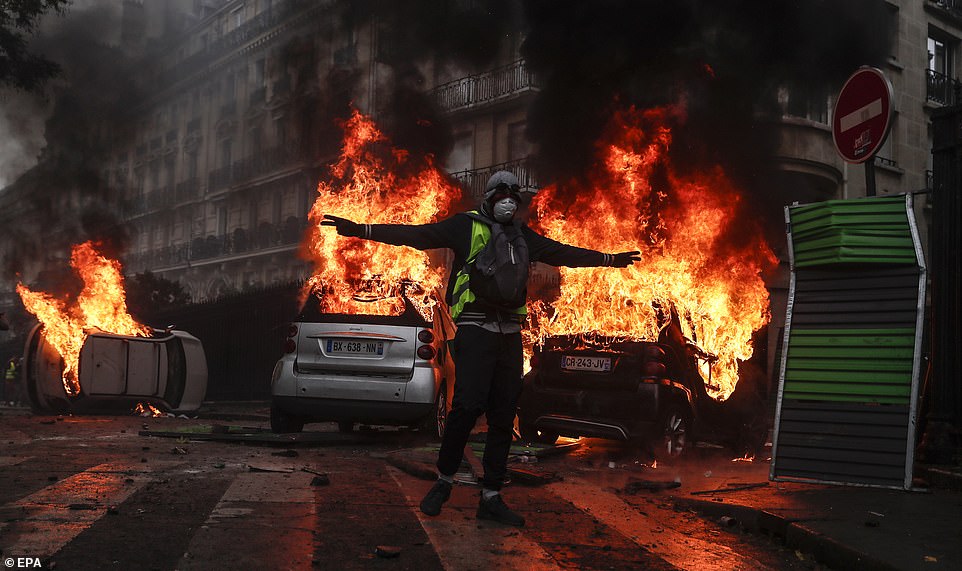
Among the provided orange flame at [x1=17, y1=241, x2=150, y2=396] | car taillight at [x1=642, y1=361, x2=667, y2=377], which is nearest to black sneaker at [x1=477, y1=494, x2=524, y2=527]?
car taillight at [x1=642, y1=361, x2=667, y2=377]

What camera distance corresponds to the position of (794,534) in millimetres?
4949

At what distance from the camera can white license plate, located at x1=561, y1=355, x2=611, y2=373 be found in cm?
884

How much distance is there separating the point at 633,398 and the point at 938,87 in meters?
22.1

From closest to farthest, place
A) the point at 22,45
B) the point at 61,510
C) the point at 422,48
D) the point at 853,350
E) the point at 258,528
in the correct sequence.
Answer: the point at 258,528 < the point at 61,510 < the point at 853,350 < the point at 422,48 < the point at 22,45

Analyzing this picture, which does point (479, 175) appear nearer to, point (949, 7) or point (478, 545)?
point (949, 7)

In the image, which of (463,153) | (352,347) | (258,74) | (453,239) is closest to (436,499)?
(453,239)

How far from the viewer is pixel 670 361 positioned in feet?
29.3

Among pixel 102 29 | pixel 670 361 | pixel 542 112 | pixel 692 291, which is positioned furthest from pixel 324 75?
pixel 670 361

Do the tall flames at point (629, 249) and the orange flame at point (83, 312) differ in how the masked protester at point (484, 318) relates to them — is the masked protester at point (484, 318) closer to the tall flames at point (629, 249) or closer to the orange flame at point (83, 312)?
the tall flames at point (629, 249)

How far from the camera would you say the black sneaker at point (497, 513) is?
5051 mm

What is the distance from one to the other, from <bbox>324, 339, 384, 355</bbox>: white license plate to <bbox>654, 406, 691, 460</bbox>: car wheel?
2862 mm

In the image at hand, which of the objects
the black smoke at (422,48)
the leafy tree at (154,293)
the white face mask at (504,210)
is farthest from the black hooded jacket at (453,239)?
the leafy tree at (154,293)

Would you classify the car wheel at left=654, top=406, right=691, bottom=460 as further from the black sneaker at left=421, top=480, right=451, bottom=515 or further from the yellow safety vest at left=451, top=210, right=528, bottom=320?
the black sneaker at left=421, top=480, right=451, bottom=515

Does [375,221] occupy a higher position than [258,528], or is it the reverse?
[375,221]
